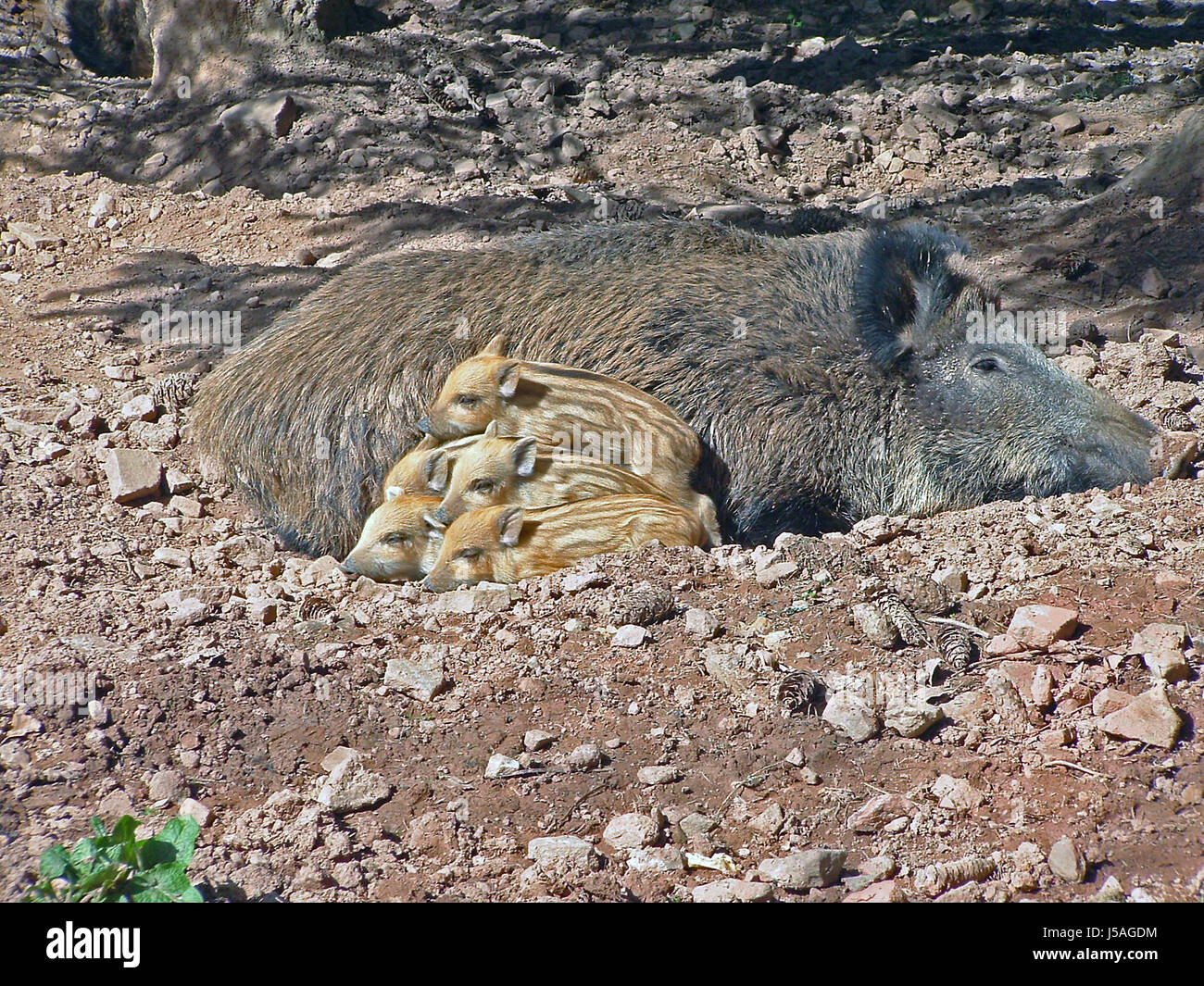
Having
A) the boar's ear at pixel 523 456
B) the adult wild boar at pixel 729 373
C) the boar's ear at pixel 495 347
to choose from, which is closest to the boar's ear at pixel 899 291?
the adult wild boar at pixel 729 373

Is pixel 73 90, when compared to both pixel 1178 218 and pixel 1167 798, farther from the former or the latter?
pixel 1167 798

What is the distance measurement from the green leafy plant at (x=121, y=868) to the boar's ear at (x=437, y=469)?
226 centimetres

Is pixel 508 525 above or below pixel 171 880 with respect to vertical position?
above

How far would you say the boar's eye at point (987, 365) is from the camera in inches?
205

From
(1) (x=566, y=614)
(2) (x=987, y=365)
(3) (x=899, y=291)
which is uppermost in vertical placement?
(3) (x=899, y=291)

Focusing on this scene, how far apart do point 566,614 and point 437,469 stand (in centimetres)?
119

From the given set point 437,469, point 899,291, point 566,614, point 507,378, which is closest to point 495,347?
point 507,378

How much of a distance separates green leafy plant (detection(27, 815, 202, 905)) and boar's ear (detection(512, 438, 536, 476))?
220cm

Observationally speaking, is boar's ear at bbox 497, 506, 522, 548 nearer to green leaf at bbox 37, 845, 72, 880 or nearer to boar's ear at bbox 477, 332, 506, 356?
boar's ear at bbox 477, 332, 506, 356

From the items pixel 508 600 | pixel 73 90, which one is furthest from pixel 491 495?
pixel 73 90

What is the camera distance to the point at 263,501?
4727 millimetres

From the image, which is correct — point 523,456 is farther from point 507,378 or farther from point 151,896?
point 151,896

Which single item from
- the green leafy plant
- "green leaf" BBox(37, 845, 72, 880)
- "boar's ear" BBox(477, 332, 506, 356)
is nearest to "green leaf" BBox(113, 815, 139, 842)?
the green leafy plant

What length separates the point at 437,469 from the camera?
4.55 m
